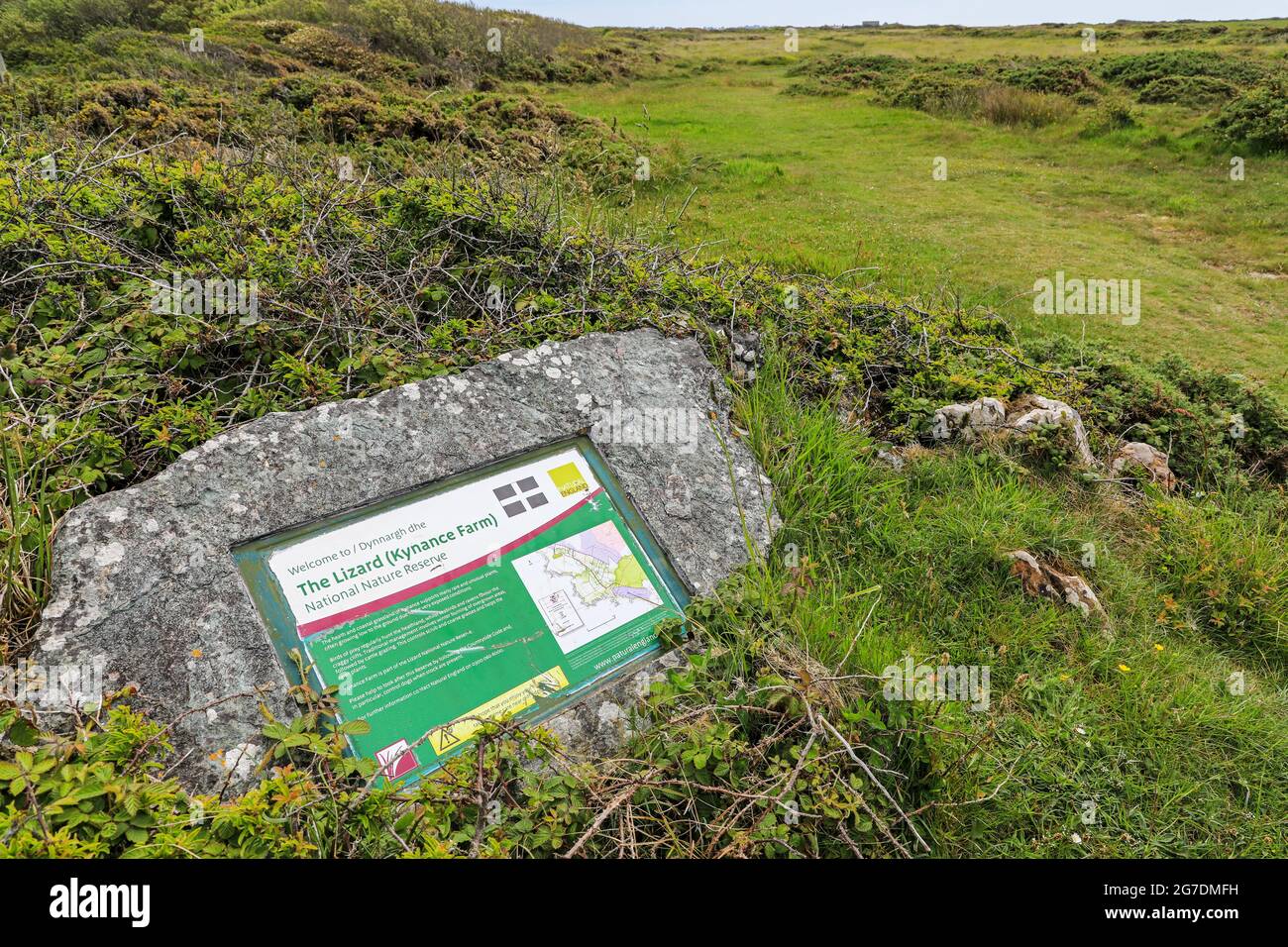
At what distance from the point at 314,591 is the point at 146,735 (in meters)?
0.61

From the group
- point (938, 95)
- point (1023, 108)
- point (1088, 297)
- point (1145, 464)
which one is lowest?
point (1145, 464)

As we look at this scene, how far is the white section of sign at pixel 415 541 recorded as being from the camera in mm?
2430

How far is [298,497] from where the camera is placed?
2.63 meters

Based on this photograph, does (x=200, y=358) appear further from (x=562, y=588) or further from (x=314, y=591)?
(x=562, y=588)

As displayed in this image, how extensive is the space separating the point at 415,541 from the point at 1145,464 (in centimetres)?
460

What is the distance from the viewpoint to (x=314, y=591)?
2408 mm

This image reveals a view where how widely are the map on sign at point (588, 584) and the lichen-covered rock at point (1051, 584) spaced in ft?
6.26

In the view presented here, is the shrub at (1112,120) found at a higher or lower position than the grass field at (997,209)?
higher

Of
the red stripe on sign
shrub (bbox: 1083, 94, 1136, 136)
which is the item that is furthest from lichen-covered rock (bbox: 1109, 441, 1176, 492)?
shrub (bbox: 1083, 94, 1136, 136)

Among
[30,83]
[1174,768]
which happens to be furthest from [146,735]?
[30,83]

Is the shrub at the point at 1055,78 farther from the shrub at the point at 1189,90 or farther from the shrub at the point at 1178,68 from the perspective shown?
the shrub at the point at 1189,90

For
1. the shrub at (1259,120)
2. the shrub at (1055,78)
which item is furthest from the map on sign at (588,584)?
the shrub at (1055,78)

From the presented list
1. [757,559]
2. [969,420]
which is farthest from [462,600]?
[969,420]

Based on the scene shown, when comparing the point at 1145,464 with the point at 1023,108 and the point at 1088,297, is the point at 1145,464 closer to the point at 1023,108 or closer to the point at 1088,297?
the point at 1088,297
